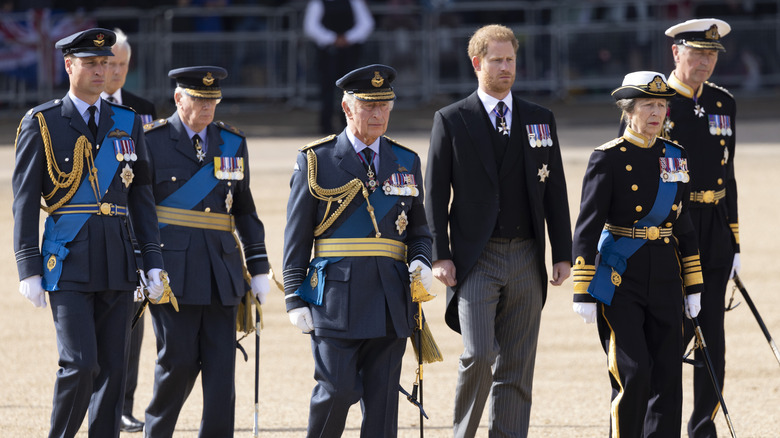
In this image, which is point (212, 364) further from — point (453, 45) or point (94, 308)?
point (453, 45)

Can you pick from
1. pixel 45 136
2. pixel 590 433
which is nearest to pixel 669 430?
pixel 590 433

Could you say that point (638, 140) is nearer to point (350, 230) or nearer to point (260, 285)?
point (350, 230)

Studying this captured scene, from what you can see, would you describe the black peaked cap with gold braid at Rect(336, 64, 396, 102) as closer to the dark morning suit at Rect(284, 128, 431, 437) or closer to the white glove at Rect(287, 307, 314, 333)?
the dark morning suit at Rect(284, 128, 431, 437)

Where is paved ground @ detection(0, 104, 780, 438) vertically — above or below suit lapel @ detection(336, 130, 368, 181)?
below

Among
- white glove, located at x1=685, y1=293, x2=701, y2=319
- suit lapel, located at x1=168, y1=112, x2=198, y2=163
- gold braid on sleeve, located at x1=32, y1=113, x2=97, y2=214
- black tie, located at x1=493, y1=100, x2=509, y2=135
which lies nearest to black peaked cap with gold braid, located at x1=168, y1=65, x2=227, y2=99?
suit lapel, located at x1=168, y1=112, x2=198, y2=163

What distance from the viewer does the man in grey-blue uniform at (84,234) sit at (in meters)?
5.86

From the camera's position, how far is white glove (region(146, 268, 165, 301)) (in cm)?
609

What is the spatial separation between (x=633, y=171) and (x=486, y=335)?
101 cm

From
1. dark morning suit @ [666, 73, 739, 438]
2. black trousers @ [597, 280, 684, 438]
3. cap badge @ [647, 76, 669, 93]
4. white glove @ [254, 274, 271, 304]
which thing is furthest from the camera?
dark morning suit @ [666, 73, 739, 438]

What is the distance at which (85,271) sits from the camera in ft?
19.3

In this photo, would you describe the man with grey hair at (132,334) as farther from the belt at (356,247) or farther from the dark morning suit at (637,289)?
the dark morning suit at (637,289)

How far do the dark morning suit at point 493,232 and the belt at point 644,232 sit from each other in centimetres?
25

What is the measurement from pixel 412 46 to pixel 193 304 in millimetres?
11723

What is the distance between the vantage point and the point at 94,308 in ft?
19.8
